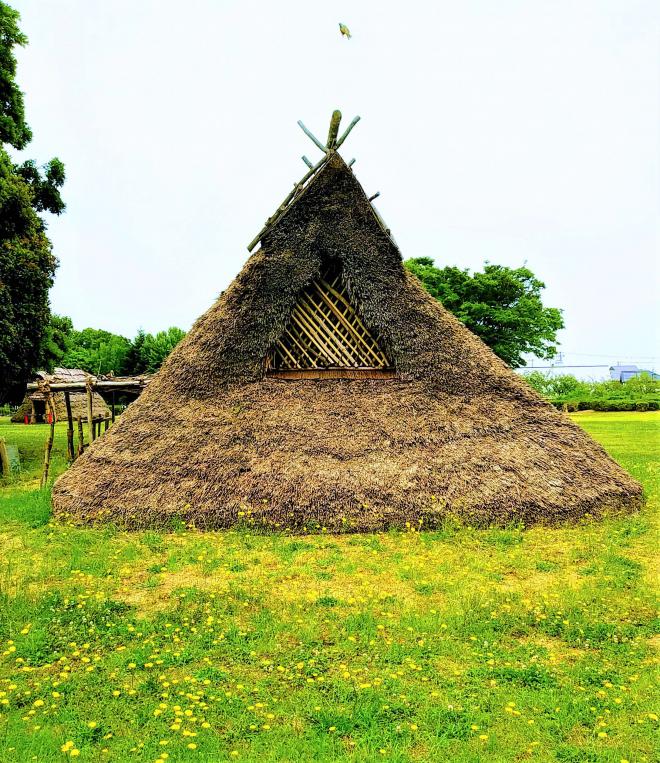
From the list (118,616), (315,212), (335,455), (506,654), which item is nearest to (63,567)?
(118,616)

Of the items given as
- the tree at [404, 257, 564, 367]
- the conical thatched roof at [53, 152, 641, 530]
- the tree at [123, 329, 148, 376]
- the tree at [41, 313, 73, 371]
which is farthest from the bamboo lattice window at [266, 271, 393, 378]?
the tree at [123, 329, 148, 376]

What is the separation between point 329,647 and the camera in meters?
5.26

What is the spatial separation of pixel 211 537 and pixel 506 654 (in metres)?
4.89

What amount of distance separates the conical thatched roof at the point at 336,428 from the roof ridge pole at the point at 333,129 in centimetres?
40

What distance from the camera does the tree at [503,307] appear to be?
123 ft

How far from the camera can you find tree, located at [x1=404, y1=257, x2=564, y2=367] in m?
37.6

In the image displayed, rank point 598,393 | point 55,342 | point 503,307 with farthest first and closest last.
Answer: point 598,393, point 503,307, point 55,342

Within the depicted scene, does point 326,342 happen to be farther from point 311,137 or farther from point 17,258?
point 17,258

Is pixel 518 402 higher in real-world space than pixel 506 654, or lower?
higher

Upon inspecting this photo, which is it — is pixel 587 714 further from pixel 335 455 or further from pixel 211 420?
pixel 211 420

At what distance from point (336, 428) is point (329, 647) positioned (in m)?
4.89

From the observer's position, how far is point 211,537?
870 centimetres

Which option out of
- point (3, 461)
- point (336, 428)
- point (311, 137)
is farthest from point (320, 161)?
point (3, 461)

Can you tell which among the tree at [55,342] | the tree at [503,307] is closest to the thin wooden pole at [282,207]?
the tree at [55,342]
